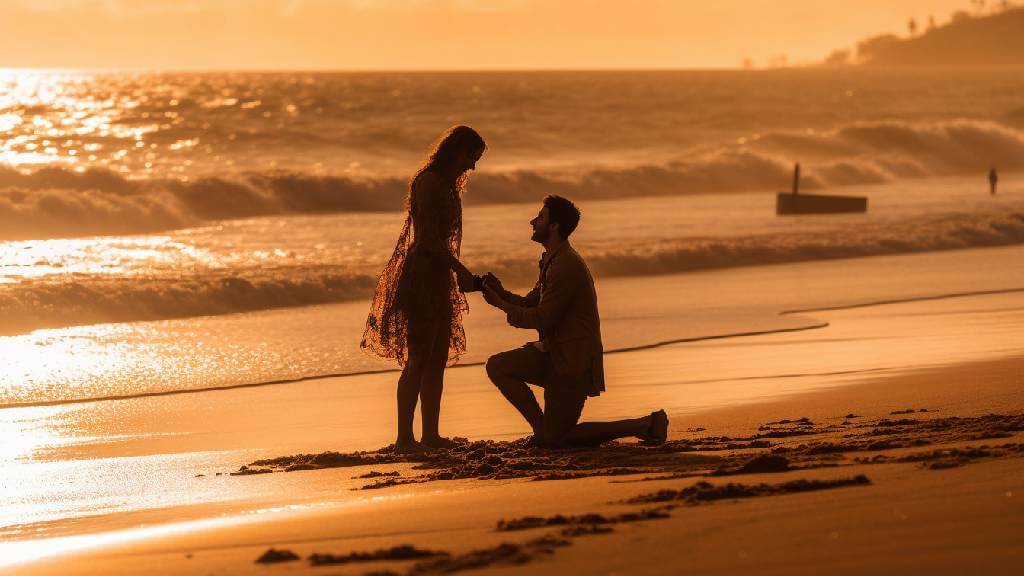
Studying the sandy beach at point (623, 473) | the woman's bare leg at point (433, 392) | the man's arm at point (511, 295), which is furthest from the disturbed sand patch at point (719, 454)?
the man's arm at point (511, 295)

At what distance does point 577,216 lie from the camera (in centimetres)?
743

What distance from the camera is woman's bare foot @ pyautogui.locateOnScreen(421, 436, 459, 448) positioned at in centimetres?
792

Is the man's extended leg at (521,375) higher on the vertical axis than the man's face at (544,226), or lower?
lower

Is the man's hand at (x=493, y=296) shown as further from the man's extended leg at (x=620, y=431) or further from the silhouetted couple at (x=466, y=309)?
the man's extended leg at (x=620, y=431)

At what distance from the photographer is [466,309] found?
8.23 m

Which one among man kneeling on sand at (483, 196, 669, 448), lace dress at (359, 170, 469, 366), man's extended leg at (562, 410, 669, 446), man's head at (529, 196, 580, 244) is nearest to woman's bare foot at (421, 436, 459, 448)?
lace dress at (359, 170, 469, 366)

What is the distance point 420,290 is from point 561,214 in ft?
3.21

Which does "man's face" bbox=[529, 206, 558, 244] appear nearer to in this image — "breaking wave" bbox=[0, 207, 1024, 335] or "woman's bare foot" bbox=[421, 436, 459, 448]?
"woman's bare foot" bbox=[421, 436, 459, 448]

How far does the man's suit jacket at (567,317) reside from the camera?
737 cm

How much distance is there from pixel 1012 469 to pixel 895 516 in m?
0.92

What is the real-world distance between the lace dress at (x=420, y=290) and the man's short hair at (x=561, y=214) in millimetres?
714

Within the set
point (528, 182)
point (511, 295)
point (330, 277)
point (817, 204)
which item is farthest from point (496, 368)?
point (528, 182)

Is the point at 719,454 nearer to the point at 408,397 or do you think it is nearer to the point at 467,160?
the point at 408,397

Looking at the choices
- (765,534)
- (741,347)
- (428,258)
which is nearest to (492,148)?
(741,347)
